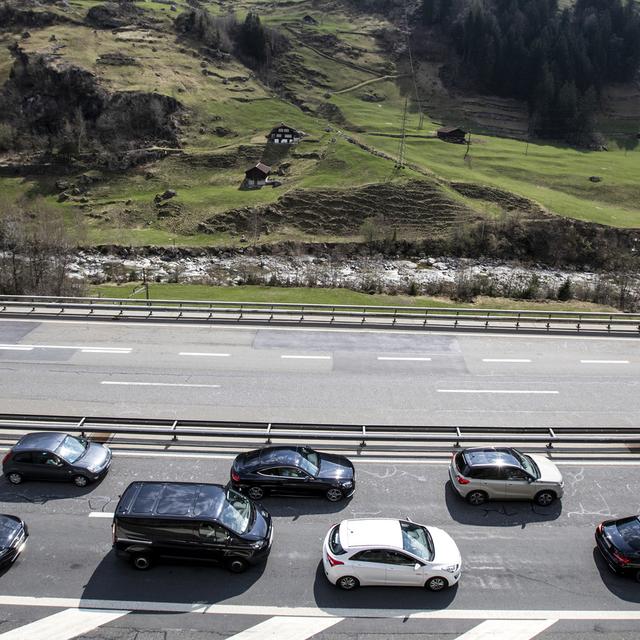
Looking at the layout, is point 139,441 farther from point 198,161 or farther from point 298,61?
point 298,61

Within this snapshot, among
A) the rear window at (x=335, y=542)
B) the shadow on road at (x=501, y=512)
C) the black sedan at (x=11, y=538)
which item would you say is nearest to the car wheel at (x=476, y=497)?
the shadow on road at (x=501, y=512)

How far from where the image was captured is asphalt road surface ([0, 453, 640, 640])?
13297mm

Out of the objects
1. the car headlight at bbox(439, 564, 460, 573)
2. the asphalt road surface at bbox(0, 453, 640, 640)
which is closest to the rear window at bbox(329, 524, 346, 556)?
the asphalt road surface at bbox(0, 453, 640, 640)

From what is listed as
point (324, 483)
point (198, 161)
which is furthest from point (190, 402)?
point (198, 161)

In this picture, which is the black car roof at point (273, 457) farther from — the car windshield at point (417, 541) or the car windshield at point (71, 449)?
the car windshield at point (71, 449)

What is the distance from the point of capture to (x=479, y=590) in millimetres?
14406

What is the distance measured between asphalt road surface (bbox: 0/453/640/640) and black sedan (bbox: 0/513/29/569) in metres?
0.33

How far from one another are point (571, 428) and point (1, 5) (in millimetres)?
137566

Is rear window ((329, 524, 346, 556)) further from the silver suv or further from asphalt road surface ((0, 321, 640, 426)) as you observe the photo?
asphalt road surface ((0, 321, 640, 426))

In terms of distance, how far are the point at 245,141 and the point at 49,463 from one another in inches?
3161

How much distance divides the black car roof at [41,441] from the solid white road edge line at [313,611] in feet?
16.4

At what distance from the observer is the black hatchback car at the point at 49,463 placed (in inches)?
693

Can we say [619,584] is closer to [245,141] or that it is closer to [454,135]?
[245,141]

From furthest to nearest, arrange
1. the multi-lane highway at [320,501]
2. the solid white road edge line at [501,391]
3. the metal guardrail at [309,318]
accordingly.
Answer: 1. the metal guardrail at [309,318]
2. the solid white road edge line at [501,391]
3. the multi-lane highway at [320,501]
